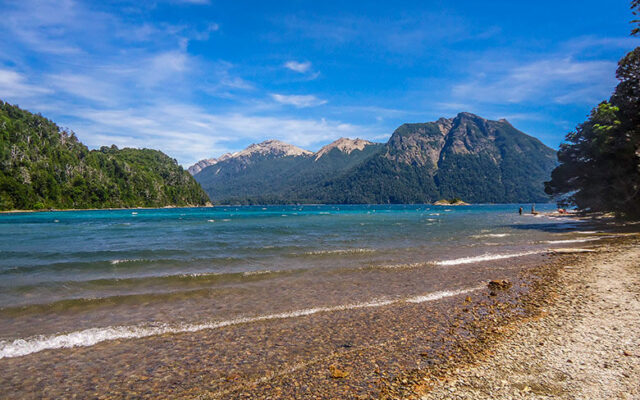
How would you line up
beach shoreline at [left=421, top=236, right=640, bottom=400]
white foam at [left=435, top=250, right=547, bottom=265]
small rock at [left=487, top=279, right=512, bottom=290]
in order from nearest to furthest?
beach shoreline at [left=421, top=236, right=640, bottom=400] < small rock at [left=487, top=279, right=512, bottom=290] < white foam at [left=435, top=250, right=547, bottom=265]

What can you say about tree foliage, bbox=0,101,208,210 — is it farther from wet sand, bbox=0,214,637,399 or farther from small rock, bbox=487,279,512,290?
small rock, bbox=487,279,512,290

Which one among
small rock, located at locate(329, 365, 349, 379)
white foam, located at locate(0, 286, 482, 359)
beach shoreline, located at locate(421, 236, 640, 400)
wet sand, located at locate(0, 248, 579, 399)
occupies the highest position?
beach shoreline, located at locate(421, 236, 640, 400)

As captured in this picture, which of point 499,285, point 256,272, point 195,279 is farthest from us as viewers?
point 256,272

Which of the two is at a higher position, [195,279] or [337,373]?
[337,373]

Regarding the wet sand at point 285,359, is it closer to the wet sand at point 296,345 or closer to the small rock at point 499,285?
the wet sand at point 296,345

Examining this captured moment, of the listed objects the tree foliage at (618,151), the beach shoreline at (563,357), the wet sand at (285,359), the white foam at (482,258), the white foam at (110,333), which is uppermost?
the tree foliage at (618,151)

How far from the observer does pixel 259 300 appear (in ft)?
44.5

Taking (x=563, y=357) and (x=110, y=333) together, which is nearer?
(x=563, y=357)

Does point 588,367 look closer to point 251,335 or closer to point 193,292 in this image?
point 251,335

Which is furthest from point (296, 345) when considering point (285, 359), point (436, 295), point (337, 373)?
point (436, 295)

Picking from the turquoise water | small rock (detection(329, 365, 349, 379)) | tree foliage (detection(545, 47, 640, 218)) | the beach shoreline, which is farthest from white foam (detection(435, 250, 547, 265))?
tree foliage (detection(545, 47, 640, 218))

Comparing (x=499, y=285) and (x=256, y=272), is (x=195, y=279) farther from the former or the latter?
(x=499, y=285)

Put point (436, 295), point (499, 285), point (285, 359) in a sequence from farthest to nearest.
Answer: point (499, 285)
point (436, 295)
point (285, 359)

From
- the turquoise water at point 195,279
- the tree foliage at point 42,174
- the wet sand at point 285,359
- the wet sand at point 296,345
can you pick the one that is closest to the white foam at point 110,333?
the wet sand at point 296,345
